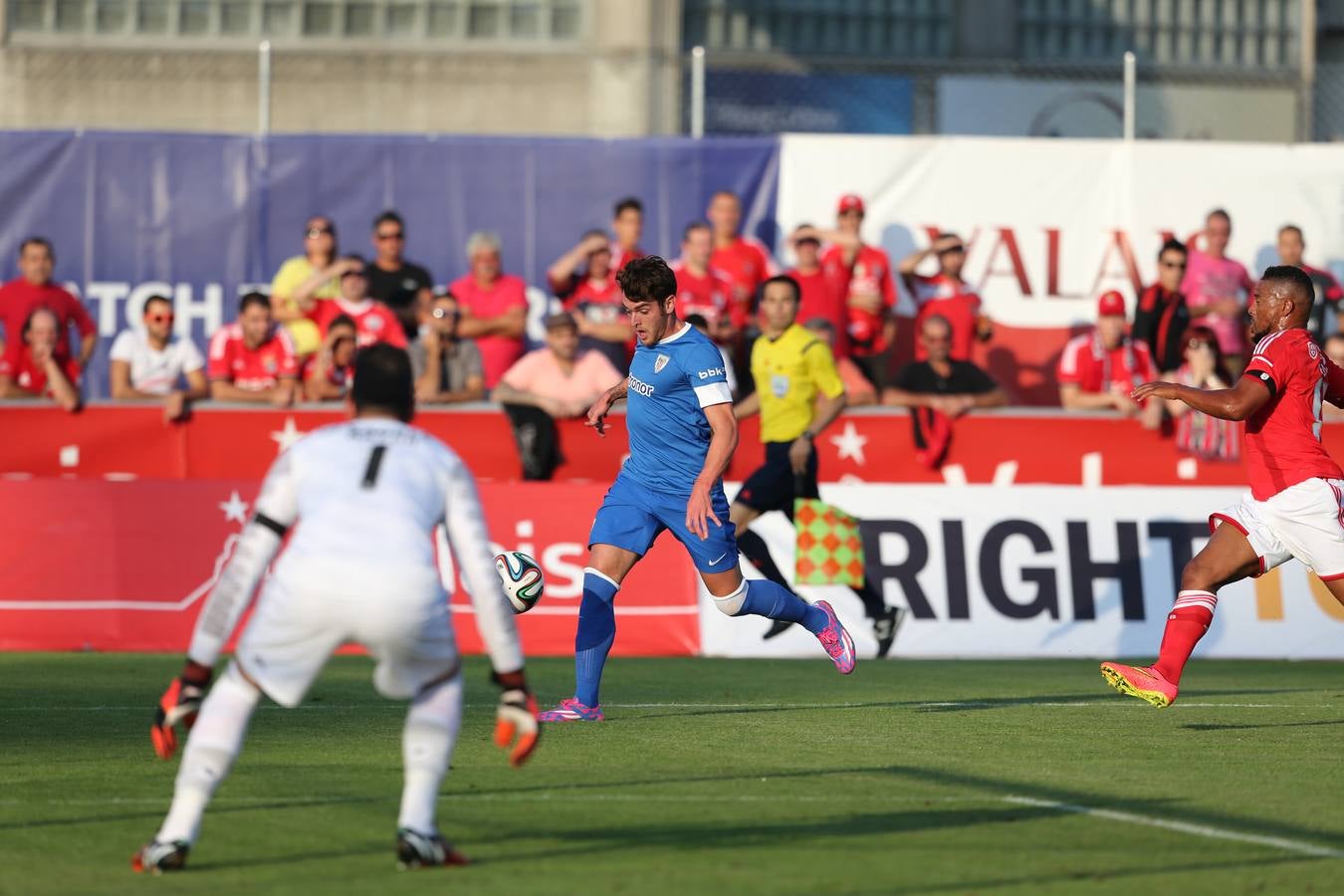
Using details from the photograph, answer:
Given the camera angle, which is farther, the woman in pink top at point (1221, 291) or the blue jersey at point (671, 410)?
the woman in pink top at point (1221, 291)

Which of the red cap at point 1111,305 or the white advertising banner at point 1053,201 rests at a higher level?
the white advertising banner at point 1053,201

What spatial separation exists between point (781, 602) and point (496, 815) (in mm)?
3650

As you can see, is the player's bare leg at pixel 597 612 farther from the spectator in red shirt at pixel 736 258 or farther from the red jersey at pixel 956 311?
the red jersey at pixel 956 311

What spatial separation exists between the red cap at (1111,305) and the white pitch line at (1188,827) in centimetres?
1131

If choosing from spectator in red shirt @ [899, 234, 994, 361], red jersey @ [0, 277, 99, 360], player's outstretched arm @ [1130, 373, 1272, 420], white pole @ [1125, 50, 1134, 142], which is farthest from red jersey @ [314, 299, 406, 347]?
player's outstretched arm @ [1130, 373, 1272, 420]

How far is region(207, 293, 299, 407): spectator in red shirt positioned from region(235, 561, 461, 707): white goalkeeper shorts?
38.9 feet

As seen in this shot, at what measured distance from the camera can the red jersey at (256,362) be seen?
18422 mm

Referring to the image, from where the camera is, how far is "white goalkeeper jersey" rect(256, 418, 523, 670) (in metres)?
6.53

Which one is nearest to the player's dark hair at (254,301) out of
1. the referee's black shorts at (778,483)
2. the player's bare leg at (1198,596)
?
the referee's black shorts at (778,483)

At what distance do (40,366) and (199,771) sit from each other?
12582mm

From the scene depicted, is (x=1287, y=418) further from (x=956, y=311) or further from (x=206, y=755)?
(x=956, y=311)

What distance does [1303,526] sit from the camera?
10.5 m

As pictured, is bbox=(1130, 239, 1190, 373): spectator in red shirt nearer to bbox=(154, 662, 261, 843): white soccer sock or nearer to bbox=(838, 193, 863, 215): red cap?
bbox=(838, 193, 863, 215): red cap

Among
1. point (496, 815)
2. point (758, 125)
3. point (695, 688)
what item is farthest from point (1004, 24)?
point (496, 815)
